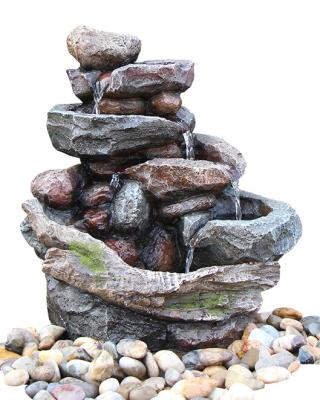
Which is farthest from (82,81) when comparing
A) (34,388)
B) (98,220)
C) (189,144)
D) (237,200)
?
(34,388)

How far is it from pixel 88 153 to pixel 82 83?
533 mm

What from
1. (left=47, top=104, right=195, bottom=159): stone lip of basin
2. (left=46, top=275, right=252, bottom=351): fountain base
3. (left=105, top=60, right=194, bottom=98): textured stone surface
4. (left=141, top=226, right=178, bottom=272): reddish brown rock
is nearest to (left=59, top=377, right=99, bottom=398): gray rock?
(left=46, top=275, right=252, bottom=351): fountain base

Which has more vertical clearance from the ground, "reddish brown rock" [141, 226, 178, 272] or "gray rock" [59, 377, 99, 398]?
"reddish brown rock" [141, 226, 178, 272]

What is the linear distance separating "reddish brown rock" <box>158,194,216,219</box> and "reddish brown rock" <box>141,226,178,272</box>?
0.17 meters

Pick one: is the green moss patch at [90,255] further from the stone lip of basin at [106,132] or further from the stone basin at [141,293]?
the stone lip of basin at [106,132]

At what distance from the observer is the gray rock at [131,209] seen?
6008 mm

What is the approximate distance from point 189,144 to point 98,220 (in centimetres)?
90

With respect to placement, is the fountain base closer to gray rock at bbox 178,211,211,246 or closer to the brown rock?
gray rock at bbox 178,211,211,246

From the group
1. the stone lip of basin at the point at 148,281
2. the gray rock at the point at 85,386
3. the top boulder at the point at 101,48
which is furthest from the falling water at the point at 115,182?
the gray rock at the point at 85,386

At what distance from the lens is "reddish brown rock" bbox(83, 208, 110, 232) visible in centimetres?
607

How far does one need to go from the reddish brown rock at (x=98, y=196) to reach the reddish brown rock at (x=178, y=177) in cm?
25

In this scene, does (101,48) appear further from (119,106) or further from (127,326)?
(127,326)

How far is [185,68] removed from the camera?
6.15m

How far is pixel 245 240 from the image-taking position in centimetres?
585
